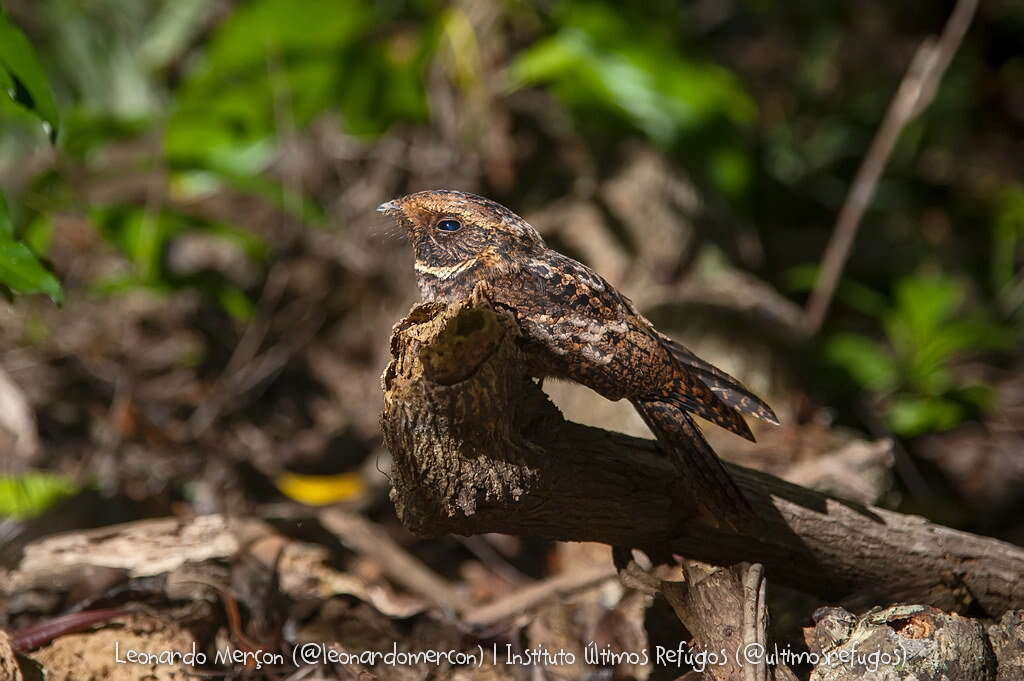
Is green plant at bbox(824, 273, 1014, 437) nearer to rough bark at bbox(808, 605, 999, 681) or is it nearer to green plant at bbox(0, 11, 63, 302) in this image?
rough bark at bbox(808, 605, 999, 681)

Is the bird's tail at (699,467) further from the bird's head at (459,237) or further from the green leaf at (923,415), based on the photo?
the green leaf at (923,415)

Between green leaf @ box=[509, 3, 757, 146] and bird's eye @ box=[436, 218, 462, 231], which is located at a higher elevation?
green leaf @ box=[509, 3, 757, 146]

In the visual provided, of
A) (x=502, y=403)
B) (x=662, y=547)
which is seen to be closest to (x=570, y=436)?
(x=502, y=403)

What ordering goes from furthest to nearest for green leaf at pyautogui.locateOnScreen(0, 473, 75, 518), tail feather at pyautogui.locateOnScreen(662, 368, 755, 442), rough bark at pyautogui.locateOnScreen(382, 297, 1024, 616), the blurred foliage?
the blurred foliage → green leaf at pyautogui.locateOnScreen(0, 473, 75, 518) → tail feather at pyautogui.locateOnScreen(662, 368, 755, 442) → rough bark at pyautogui.locateOnScreen(382, 297, 1024, 616)

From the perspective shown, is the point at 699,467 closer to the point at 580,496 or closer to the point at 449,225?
the point at 580,496

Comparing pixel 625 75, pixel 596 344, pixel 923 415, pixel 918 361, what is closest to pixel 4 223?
pixel 596 344

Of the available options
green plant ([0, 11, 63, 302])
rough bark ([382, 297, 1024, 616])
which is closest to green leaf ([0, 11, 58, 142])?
green plant ([0, 11, 63, 302])

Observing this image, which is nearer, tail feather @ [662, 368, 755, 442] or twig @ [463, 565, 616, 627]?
tail feather @ [662, 368, 755, 442]

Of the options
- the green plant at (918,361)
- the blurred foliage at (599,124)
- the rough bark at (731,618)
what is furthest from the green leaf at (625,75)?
the rough bark at (731,618)

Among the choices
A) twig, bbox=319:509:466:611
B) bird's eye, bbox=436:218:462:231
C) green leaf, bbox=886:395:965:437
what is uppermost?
green leaf, bbox=886:395:965:437
